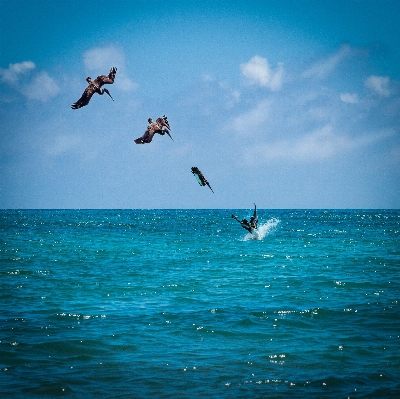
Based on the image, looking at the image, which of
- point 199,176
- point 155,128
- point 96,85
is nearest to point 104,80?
point 96,85

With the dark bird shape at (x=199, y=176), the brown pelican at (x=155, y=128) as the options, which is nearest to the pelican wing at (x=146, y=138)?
the brown pelican at (x=155, y=128)

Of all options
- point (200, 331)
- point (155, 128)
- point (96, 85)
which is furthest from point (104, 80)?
point (200, 331)

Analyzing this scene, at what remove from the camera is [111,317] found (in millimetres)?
15820

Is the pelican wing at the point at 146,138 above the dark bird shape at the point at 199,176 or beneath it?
above

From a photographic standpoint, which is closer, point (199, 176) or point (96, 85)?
point (199, 176)

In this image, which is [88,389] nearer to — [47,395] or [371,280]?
[47,395]

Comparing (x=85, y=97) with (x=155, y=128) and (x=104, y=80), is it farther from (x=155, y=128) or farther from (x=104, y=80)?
(x=155, y=128)

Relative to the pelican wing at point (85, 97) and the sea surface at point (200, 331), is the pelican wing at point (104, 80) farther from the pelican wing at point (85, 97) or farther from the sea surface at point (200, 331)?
the sea surface at point (200, 331)

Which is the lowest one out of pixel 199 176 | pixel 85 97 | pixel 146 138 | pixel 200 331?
pixel 200 331

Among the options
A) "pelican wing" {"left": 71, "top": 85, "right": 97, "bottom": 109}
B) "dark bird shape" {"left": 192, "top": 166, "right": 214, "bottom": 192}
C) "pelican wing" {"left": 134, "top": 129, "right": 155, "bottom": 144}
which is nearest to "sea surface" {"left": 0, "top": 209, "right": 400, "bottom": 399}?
"dark bird shape" {"left": 192, "top": 166, "right": 214, "bottom": 192}

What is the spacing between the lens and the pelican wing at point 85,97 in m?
14.0

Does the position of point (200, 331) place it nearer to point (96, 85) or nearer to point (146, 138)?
point (146, 138)

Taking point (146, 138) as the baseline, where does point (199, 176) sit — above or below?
below

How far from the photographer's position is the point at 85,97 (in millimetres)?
14477
